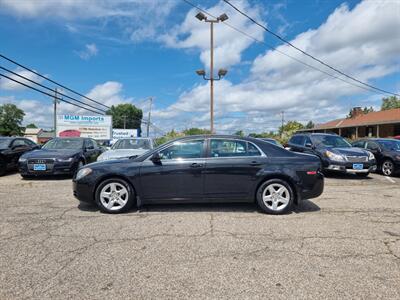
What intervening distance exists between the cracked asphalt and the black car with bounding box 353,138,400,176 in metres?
5.78

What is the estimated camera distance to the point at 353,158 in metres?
9.66

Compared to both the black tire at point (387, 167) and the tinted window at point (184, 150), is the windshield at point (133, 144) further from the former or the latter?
the black tire at point (387, 167)

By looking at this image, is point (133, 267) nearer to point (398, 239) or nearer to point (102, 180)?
point (102, 180)

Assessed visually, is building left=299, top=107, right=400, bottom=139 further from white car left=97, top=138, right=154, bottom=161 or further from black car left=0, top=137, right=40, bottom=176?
black car left=0, top=137, right=40, bottom=176

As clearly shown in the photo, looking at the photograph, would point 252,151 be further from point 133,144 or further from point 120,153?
point 133,144

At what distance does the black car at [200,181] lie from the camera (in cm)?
533

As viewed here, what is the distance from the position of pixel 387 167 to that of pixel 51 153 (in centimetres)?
1195

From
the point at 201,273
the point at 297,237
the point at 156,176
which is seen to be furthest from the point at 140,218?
the point at 297,237

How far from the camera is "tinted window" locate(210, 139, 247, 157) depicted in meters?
5.48

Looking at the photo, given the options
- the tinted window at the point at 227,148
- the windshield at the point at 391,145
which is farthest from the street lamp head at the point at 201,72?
the tinted window at the point at 227,148

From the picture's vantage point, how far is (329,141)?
441 inches

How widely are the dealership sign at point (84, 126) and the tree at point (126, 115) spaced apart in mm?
61142

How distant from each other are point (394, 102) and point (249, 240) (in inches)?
2812

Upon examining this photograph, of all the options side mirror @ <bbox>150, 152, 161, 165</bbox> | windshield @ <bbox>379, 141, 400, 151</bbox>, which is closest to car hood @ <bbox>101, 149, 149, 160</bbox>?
side mirror @ <bbox>150, 152, 161, 165</bbox>
